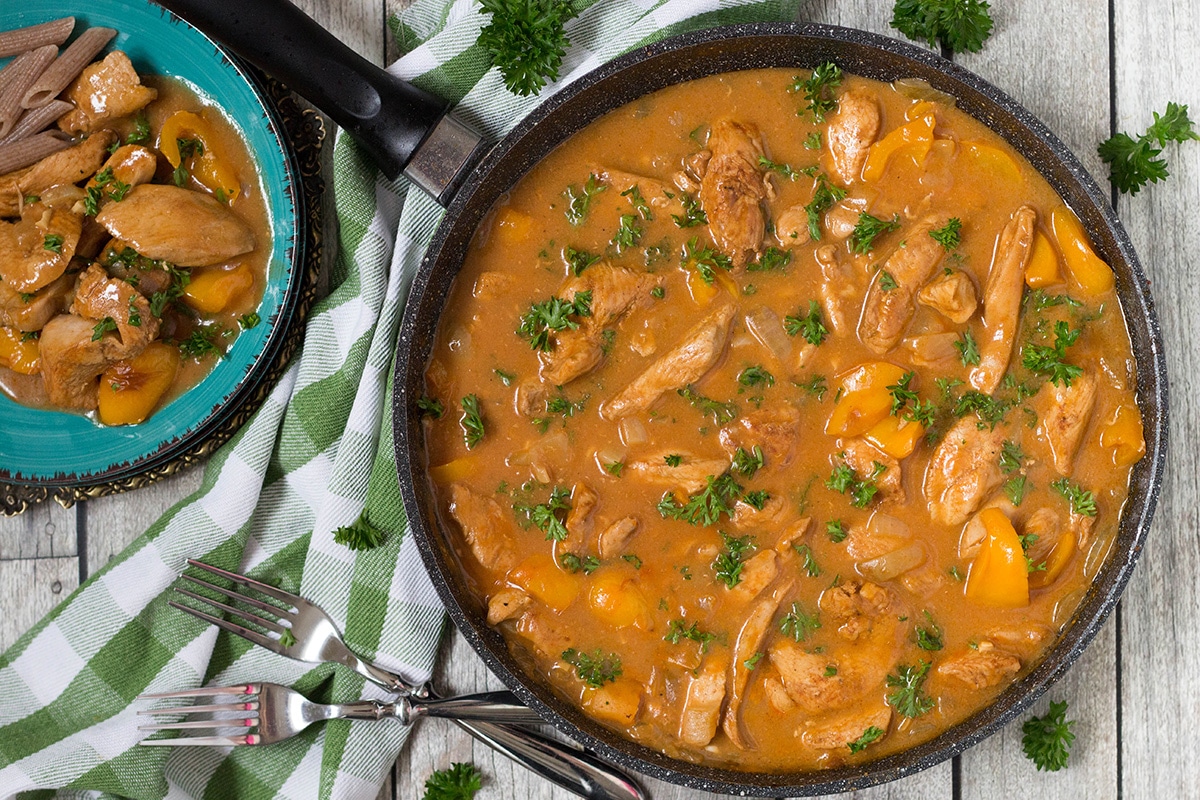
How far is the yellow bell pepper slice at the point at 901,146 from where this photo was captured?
123 inches

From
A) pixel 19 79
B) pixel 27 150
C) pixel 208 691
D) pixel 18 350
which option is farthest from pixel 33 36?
pixel 208 691

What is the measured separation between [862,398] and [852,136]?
88cm

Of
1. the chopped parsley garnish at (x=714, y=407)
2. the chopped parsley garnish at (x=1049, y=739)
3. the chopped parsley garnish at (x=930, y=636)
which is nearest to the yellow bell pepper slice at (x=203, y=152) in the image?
the chopped parsley garnish at (x=714, y=407)

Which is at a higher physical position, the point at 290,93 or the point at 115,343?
the point at 290,93

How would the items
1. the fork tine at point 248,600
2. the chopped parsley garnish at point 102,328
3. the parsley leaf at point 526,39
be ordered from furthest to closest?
the fork tine at point 248,600
the chopped parsley garnish at point 102,328
the parsley leaf at point 526,39

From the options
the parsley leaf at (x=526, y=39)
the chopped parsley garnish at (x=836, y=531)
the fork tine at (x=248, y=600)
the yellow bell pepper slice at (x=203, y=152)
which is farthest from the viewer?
the yellow bell pepper slice at (x=203, y=152)

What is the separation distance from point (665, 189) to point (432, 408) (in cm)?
109

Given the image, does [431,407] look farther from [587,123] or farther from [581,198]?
[587,123]

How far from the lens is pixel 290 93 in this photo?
369cm

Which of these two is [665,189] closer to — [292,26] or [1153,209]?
[292,26]

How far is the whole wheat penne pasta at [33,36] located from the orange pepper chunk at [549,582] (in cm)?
278

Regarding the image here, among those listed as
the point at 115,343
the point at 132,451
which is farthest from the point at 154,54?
the point at 132,451

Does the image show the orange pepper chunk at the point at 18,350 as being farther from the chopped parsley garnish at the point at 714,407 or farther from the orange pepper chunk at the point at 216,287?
the chopped parsley garnish at the point at 714,407

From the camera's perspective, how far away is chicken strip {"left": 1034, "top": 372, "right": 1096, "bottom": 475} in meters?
3.10
